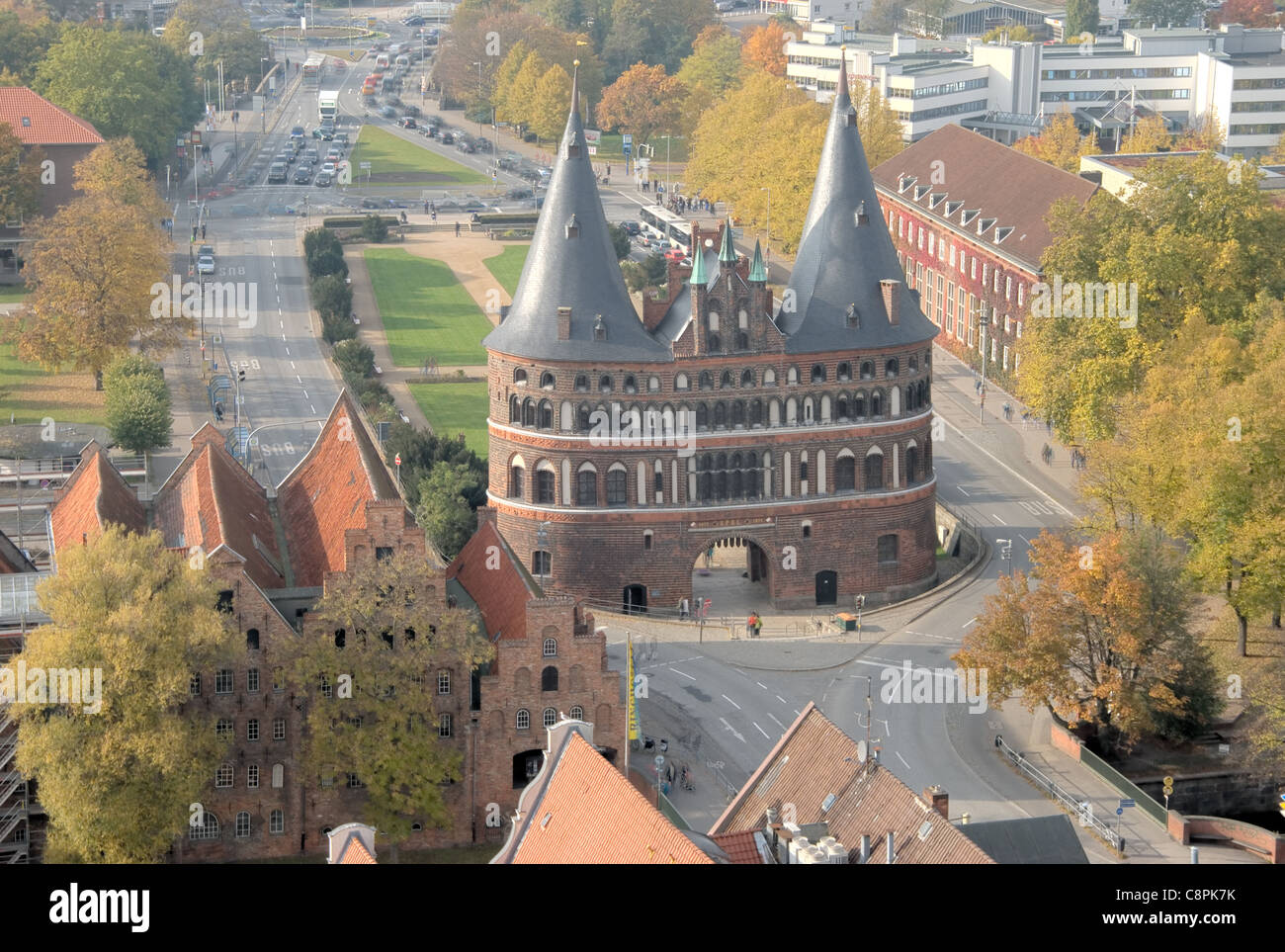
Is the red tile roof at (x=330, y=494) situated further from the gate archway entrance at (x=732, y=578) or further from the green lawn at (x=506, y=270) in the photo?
the green lawn at (x=506, y=270)

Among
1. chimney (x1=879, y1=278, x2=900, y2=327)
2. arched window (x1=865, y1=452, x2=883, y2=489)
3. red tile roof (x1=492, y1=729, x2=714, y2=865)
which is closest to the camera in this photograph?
red tile roof (x1=492, y1=729, x2=714, y2=865)

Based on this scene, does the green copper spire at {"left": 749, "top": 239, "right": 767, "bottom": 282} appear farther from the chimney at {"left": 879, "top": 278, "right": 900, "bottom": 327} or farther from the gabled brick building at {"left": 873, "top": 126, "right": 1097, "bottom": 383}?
the gabled brick building at {"left": 873, "top": 126, "right": 1097, "bottom": 383}

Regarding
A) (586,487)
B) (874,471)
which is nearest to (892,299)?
(874,471)

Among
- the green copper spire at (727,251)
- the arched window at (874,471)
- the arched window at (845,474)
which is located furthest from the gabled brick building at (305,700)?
the arched window at (874,471)

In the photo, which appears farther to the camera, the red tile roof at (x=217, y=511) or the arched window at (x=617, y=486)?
the arched window at (x=617, y=486)

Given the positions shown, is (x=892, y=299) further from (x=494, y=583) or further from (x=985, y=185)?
(x=985, y=185)

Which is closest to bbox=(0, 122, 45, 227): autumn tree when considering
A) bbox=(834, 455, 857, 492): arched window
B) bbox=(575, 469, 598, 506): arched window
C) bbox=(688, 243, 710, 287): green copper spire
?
bbox=(575, 469, 598, 506): arched window

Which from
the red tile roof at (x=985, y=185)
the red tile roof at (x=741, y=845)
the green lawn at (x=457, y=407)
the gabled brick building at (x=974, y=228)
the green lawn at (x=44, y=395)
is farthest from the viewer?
the red tile roof at (x=985, y=185)
